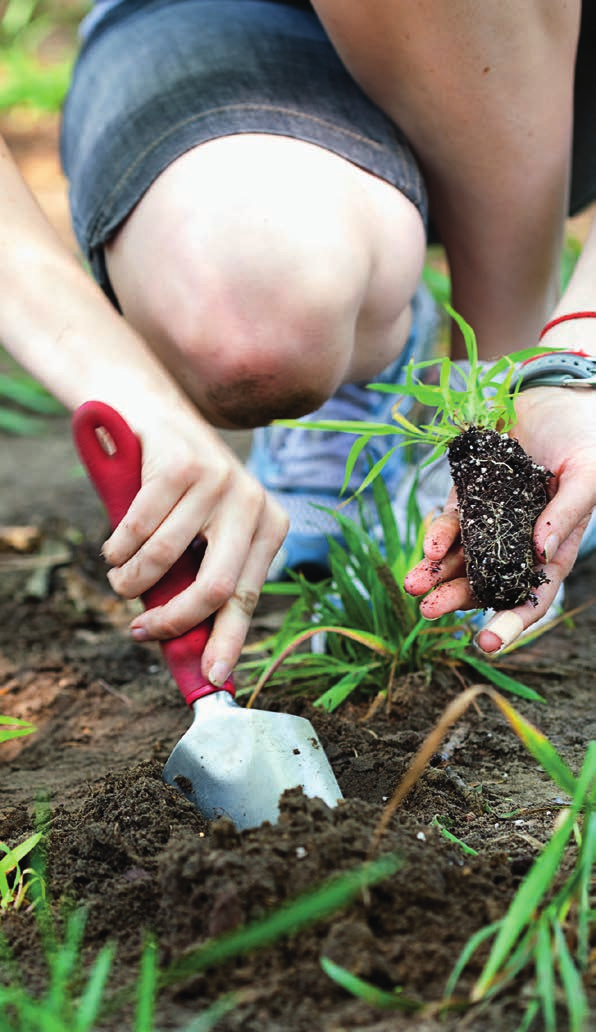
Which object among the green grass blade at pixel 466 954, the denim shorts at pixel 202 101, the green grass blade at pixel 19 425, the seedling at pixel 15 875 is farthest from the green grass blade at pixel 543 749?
the green grass blade at pixel 19 425

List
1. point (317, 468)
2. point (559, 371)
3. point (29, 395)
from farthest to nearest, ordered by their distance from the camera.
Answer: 1. point (29, 395)
2. point (317, 468)
3. point (559, 371)

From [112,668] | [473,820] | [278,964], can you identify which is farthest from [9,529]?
[278,964]

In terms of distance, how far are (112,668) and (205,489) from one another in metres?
0.74

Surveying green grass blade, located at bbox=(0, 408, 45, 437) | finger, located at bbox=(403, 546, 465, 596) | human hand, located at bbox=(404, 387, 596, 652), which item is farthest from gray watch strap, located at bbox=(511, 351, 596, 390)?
Answer: green grass blade, located at bbox=(0, 408, 45, 437)

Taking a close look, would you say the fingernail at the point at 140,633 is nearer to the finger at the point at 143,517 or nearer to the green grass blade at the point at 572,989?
the finger at the point at 143,517

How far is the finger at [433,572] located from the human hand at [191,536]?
0.22 m

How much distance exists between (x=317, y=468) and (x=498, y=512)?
93 cm

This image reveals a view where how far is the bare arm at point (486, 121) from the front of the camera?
1.59m

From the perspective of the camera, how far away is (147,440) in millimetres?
1343

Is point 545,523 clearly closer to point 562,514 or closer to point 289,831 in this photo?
point 562,514

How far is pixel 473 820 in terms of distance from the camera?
1.20m

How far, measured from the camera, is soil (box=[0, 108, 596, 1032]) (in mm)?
865

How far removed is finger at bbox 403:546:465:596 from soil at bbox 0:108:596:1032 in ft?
0.75

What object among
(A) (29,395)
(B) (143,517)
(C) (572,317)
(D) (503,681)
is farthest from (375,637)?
(A) (29,395)
